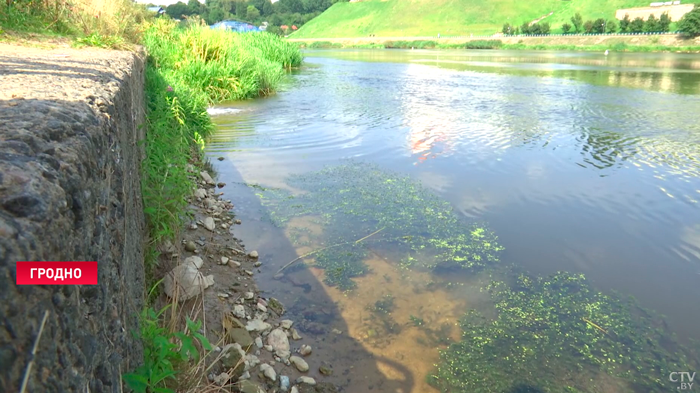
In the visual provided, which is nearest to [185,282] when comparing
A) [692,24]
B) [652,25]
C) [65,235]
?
[65,235]

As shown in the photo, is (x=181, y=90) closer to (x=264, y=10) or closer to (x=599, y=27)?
(x=599, y=27)

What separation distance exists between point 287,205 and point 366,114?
6.00m

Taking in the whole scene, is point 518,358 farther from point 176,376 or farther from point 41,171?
point 41,171

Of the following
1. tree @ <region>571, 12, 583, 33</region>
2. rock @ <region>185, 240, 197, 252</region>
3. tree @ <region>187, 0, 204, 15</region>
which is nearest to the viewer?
rock @ <region>185, 240, 197, 252</region>

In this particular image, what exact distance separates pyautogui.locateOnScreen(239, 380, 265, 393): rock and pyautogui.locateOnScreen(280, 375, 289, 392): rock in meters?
0.21

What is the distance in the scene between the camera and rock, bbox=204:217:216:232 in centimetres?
457

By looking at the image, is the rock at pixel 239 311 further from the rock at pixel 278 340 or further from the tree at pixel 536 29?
the tree at pixel 536 29

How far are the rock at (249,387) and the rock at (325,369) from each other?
50 centimetres

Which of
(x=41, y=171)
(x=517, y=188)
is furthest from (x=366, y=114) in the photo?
(x=41, y=171)

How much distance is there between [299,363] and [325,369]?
0.54 feet

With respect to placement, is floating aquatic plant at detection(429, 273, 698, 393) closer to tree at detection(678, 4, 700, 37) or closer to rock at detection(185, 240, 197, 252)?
rock at detection(185, 240, 197, 252)

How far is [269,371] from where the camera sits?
111 inches

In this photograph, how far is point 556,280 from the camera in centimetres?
409

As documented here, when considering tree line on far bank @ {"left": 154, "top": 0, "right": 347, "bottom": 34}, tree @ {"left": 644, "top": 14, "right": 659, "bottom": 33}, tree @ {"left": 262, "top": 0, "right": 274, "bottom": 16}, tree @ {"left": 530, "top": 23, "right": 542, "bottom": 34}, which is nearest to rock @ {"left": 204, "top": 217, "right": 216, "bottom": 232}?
tree @ {"left": 644, "top": 14, "right": 659, "bottom": 33}
